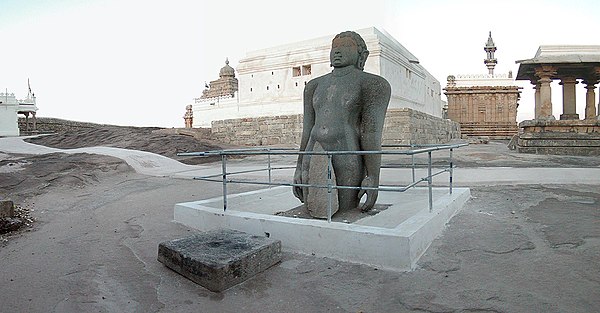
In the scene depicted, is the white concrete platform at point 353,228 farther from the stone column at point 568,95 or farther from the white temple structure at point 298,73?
the stone column at point 568,95

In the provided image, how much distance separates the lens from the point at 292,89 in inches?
835

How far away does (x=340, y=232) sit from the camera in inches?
139

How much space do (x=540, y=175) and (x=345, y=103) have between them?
17.8ft

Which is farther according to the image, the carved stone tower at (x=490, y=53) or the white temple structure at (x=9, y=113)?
the carved stone tower at (x=490, y=53)

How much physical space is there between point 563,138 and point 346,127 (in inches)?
562

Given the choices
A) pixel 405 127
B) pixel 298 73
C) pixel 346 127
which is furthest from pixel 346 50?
pixel 298 73

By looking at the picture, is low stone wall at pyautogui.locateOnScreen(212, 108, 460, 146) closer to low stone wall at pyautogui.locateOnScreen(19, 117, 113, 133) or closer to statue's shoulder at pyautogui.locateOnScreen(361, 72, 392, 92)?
statue's shoulder at pyautogui.locateOnScreen(361, 72, 392, 92)

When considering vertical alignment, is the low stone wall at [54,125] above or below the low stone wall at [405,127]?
above

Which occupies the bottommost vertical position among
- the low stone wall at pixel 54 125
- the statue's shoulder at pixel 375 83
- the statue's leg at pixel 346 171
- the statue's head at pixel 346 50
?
the statue's leg at pixel 346 171

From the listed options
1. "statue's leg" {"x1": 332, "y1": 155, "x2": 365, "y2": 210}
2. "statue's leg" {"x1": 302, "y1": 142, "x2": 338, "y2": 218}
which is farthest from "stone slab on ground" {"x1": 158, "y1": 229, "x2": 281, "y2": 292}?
"statue's leg" {"x1": 332, "y1": 155, "x2": 365, "y2": 210}

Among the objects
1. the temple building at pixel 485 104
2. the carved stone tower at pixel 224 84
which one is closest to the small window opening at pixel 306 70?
the carved stone tower at pixel 224 84

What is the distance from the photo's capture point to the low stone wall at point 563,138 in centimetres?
1537

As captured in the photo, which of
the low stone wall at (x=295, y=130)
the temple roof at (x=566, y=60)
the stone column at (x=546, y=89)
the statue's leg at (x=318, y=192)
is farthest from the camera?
the stone column at (x=546, y=89)

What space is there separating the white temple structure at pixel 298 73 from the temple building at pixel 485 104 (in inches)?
300
